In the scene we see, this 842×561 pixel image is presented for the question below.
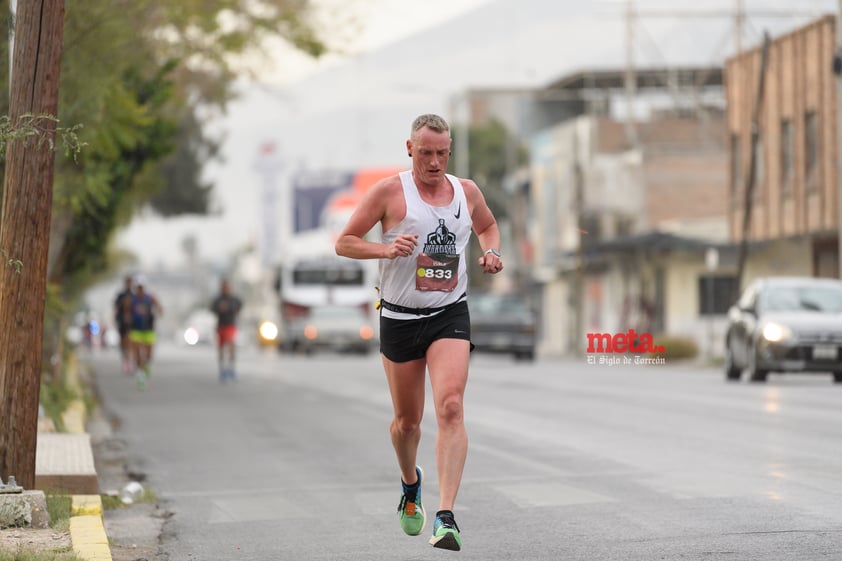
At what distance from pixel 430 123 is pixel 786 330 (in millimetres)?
17390

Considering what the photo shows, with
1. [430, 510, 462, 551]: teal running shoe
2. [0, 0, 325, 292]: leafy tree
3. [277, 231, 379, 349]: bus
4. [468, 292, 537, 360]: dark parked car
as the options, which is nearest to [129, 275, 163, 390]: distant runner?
[0, 0, 325, 292]: leafy tree

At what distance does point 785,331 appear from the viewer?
2491cm

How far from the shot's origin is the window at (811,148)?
42.8 metres

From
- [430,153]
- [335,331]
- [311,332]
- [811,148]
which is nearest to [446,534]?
[430,153]

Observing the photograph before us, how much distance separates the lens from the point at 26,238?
957 centimetres

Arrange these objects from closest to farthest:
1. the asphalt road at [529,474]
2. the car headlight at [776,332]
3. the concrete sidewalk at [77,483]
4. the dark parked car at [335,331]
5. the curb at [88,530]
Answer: the curb at [88,530]
the concrete sidewalk at [77,483]
the asphalt road at [529,474]
the car headlight at [776,332]
the dark parked car at [335,331]

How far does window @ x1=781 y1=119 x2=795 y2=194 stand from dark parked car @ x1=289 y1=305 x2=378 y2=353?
42.5 feet

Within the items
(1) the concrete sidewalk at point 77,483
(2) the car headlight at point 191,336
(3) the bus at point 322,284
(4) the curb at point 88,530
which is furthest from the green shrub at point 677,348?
(4) the curb at point 88,530

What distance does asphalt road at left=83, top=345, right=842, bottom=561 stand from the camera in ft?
30.2

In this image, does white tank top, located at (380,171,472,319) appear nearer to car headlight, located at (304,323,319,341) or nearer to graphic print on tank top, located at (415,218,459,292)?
graphic print on tank top, located at (415,218,459,292)

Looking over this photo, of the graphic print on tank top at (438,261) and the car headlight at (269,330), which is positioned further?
the car headlight at (269,330)

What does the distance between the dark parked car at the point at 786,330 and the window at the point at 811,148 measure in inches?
631

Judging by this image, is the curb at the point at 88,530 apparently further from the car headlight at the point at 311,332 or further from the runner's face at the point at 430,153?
the car headlight at the point at 311,332

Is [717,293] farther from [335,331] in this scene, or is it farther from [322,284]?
[335,331]
